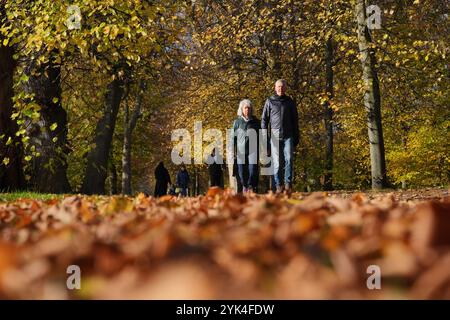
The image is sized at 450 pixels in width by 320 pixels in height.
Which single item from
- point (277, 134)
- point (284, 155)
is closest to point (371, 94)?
point (284, 155)

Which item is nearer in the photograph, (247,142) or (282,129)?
(282,129)

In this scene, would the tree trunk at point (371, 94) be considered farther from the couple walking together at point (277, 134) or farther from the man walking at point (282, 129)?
the man walking at point (282, 129)

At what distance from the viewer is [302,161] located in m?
27.5

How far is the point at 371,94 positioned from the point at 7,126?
8.87 metres

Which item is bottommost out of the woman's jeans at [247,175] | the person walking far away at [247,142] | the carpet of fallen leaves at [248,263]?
the carpet of fallen leaves at [248,263]

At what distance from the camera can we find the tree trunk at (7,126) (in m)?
13.9

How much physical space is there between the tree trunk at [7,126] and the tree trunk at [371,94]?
8.37 metres

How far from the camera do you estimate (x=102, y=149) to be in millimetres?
19703

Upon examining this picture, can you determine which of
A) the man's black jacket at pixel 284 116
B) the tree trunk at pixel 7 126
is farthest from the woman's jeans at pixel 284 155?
the tree trunk at pixel 7 126

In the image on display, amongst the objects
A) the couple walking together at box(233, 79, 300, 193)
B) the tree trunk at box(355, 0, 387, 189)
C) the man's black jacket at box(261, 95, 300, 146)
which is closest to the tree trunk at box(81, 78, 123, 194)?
the tree trunk at box(355, 0, 387, 189)

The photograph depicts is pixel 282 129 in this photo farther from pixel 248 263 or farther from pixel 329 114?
pixel 329 114

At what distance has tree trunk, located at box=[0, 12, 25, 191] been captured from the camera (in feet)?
45.5
